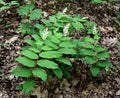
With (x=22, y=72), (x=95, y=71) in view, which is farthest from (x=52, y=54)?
(x=95, y=71)

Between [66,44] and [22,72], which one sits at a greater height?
[66,44]

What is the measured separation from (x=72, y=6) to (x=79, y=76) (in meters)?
2.47

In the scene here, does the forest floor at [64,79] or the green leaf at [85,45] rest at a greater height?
the green leaf at [85,45]

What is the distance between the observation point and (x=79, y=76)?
14.3 ft

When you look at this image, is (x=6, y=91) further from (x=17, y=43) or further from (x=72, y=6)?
(x=72, y=6)

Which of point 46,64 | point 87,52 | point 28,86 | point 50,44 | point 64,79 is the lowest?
point 64,79

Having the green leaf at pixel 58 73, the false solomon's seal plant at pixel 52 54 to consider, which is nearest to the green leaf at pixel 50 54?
the false solomon's seal plant at pixel 52 54

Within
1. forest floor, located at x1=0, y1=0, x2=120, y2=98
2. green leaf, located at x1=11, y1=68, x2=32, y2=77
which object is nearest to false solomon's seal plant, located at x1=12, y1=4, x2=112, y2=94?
green leaf, located at x1=11, y1=68, x2=32, y2=77

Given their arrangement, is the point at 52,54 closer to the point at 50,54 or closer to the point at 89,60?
the point at 50,54

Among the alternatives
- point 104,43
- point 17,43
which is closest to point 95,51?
point 104,43

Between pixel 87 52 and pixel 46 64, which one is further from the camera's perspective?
pixel 87 52

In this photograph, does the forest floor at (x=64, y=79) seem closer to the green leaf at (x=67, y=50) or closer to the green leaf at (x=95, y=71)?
the green leaf at (x=95, y=71)

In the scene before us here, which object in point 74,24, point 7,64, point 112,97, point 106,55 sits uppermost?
point 74,24

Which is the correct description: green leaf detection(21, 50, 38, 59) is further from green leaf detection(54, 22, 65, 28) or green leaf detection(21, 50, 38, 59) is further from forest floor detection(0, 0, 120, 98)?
green leaf detection(54, 22, 65, 28)
